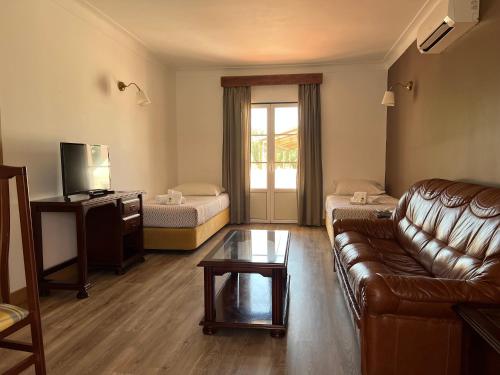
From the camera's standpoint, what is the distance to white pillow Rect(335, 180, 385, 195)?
17.9ft

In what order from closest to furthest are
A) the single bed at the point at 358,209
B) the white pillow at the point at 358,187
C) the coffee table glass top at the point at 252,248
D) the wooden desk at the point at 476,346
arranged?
the wooden desk at the point at 476,346 < the coffee table glass top at the point at 252,248 < the single bed at the point at 358,209 < the white pillow at the point at 358,187

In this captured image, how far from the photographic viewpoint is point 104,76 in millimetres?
4020

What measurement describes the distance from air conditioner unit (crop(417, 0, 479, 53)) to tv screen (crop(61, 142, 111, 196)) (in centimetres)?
329

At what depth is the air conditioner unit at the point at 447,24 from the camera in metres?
2.75

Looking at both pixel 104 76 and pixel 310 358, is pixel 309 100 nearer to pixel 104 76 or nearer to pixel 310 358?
pixel 104 76

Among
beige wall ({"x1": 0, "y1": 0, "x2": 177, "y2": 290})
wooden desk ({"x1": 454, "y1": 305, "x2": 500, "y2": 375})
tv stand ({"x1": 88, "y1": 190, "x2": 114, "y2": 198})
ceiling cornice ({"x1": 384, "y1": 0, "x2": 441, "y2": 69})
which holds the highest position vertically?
ceiling cornice ({"x1": 384, "y1": 0, "x2": 441, "y2": 69})

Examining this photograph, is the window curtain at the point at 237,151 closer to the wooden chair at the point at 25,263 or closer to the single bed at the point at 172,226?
the single bed at the point at 172,226

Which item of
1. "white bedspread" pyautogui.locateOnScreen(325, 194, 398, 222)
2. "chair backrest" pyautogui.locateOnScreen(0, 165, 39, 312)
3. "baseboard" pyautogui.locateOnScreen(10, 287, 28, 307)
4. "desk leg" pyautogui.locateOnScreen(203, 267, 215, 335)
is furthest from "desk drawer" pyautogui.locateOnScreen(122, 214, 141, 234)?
"white bedspread" pyautogui.locateOnScreen(325, 194, 398, 222)

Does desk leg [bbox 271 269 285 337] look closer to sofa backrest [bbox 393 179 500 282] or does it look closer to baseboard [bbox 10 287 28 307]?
sofa backrest [bbox 393 179 500 282]

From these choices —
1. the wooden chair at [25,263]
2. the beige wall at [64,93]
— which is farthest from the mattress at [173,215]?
the wooden chair at [25,263]

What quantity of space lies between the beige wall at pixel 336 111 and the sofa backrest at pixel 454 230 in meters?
2.82

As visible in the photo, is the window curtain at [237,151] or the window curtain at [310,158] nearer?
the window curtain at [310,158]

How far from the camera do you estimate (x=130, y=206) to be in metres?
3.71

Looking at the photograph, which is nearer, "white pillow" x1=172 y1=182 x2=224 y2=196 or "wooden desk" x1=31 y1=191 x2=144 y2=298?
"wooden desk" x1=31 y1=191 x2=144 y2=298
